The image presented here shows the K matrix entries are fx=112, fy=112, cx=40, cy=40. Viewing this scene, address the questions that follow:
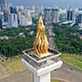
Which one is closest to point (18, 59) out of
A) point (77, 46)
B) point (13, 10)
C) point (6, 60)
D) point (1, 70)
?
point (6, 60)

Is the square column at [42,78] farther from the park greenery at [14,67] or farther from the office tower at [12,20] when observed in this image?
the office tower at [12,20]

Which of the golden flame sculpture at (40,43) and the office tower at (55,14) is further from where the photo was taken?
the office tower at (55,14)

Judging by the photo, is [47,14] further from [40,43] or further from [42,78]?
[42,78]

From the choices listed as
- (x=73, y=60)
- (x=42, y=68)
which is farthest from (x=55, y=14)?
(x=42, y=68)

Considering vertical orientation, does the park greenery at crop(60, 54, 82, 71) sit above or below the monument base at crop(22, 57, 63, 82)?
below

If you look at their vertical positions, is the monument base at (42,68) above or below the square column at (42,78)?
above

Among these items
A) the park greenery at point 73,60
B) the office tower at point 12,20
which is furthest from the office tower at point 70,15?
the park greenery at point 73,60

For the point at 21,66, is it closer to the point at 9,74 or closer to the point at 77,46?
the point at 9,74

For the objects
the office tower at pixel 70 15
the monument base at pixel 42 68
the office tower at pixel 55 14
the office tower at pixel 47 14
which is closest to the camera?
the monument base at pixel 42 68

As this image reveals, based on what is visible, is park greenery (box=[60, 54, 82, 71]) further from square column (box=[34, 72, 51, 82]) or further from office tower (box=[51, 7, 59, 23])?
office tower (box=[51, 7, 59, 23])

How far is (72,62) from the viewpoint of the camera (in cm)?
4319

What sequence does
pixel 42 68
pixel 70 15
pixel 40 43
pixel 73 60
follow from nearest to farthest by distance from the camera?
pixel 42 68, pixel 40 43, pixel 73 60, pixel 70 15

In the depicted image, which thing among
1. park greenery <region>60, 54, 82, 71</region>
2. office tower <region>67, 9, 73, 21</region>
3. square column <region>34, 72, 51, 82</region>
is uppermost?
office tower <region>67, 9, 73, 21</region>

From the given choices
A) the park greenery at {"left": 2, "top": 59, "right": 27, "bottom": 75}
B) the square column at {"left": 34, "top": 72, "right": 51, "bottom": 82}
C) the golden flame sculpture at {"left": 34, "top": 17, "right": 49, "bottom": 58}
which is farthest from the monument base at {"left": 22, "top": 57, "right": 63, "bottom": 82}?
the park greenery at {"left": 2, "top": 59, "right": 27, "bottom": 75}
